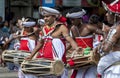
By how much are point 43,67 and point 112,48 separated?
2.17 m

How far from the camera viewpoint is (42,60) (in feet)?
27.9

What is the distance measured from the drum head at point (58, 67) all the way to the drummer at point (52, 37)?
33 cm

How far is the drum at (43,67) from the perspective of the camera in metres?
8.15

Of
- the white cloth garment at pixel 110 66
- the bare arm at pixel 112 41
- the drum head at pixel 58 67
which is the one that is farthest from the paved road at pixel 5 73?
the bare arm at pixel 112 41

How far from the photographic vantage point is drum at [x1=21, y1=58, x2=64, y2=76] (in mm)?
8148

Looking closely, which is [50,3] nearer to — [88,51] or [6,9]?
[88,51]

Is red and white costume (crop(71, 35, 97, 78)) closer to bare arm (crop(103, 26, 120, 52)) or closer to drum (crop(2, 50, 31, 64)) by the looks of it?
drum (crop(2, 50, 31, 64))

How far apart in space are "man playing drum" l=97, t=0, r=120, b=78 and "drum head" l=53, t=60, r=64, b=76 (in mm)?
1664

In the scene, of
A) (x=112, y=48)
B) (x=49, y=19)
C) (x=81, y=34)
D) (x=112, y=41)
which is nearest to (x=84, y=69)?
(x=81, y=34)

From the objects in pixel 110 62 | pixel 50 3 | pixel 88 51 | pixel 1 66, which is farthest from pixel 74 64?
pixel 1 66

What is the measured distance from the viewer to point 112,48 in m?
6.43

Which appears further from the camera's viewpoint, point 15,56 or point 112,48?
point 15,56

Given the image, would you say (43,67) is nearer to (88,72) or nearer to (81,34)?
(88,72)

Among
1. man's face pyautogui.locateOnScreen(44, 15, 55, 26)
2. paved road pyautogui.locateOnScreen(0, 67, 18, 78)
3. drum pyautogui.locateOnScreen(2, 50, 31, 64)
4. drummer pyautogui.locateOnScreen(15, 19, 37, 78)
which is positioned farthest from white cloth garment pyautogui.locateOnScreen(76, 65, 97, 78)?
paved road pyautogui.locateOnScreen(0, 67, 18, 78)
